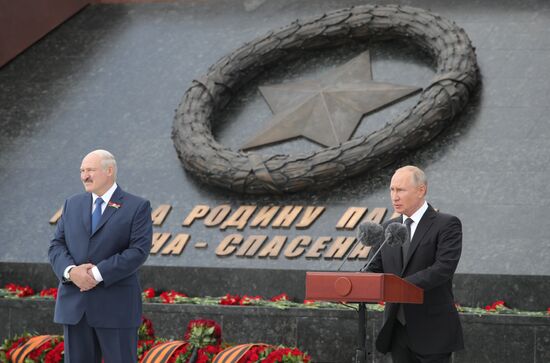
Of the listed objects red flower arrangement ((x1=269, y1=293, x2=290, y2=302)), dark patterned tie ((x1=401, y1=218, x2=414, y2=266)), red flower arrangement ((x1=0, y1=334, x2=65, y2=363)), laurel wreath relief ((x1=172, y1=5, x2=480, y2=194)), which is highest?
laurel wreath relief ((x1=172, y1=5, x2=480, y2=194))

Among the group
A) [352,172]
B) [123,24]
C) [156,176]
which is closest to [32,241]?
[156,176]

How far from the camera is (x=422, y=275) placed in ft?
14.3

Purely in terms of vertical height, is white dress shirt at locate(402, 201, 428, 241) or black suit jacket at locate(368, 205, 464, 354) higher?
white dress shirt at locate(402, 201, 428, 241)

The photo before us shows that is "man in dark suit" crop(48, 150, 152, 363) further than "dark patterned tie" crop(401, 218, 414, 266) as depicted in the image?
Yes

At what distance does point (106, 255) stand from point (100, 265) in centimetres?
12

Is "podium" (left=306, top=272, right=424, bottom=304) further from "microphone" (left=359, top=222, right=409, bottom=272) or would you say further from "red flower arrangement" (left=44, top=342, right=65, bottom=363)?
"red flower arrangement" (left=44, top=342, right=65, bottom=363)

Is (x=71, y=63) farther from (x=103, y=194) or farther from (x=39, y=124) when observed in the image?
(x=103, y=194)

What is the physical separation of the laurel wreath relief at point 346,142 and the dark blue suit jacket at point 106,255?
3.61 meters

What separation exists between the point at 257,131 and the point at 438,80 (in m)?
1.74

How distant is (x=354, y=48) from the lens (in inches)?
394

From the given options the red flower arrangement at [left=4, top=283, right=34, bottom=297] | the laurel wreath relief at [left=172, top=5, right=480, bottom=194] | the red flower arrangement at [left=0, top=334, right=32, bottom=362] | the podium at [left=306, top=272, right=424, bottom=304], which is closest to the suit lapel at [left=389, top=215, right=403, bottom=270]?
the podium at [left=306, top=272, right=424, bottom=304]

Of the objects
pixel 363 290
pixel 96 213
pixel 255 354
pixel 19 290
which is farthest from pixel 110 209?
pixel 19 290

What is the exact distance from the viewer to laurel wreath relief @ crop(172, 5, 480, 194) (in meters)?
8.45

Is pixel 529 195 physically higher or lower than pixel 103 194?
higher
